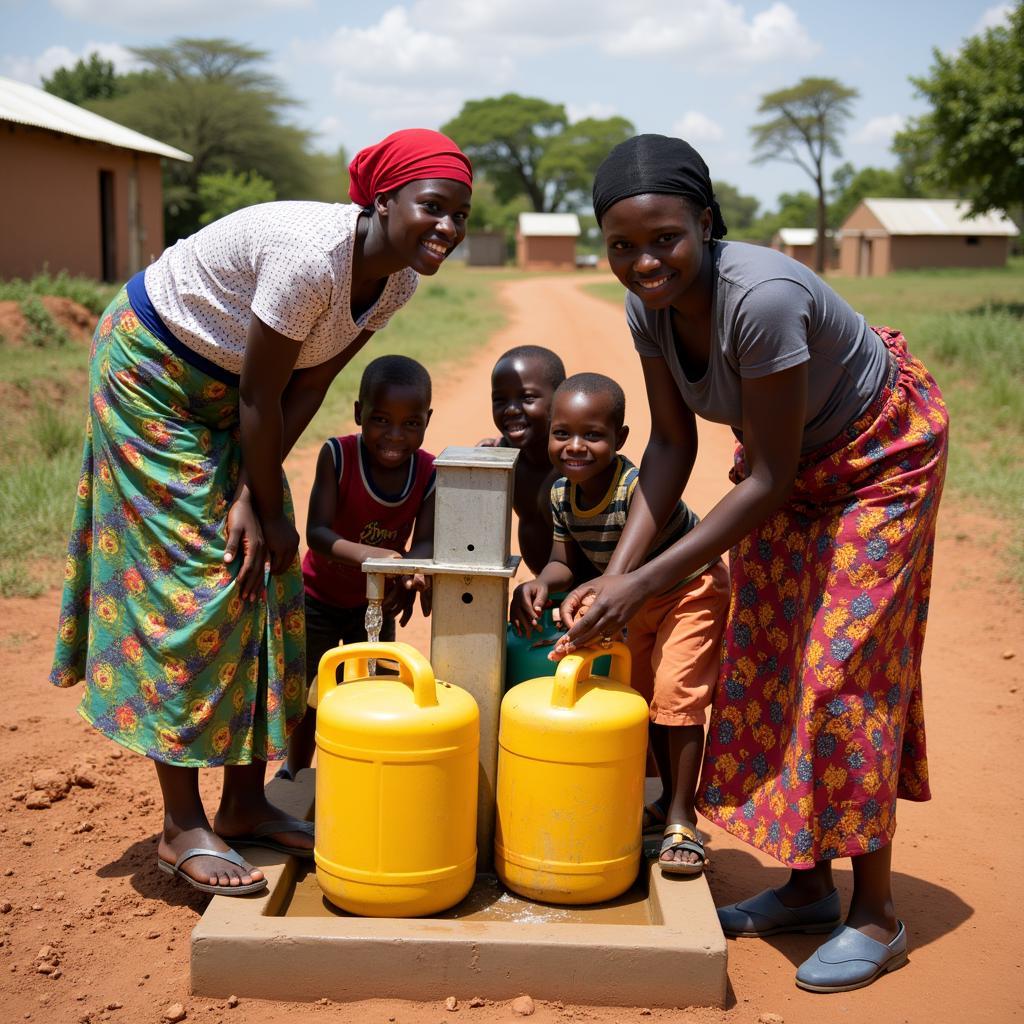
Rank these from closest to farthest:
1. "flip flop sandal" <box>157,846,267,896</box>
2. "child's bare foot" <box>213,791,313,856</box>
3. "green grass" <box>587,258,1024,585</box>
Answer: "flip flop sandal" <box>157,846,267,896</box> < "child's bare foot" <box>213,791,313,856</box> < "green grass" <box>587,258,1024,585</box>

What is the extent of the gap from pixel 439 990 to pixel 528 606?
891 mm

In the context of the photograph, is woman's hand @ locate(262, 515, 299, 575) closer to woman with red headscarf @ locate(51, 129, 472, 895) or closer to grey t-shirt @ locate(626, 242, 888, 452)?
woman with red headscarf @ locate(51, 129, 472, 895)

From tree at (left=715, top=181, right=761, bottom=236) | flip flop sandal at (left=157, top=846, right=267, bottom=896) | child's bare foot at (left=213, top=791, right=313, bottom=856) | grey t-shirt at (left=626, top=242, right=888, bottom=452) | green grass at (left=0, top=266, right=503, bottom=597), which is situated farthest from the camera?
tree at (left=715, top=181, right=761, bottom=236)

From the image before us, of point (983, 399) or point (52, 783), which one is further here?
point (983, 399)

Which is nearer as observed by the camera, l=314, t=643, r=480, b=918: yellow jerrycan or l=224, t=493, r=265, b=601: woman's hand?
l=314, t=643, r=480, b=918: yellow jerrycan

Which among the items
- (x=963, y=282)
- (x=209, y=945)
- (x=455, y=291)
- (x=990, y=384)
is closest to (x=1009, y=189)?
(x=990, y=384)

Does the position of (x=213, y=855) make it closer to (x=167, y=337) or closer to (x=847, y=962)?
(x=167, y=337)

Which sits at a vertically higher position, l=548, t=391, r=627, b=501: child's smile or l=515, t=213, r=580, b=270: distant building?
l=515, t=213, r=580, b=270: distant building

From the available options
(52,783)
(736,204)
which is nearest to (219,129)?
(52,783)

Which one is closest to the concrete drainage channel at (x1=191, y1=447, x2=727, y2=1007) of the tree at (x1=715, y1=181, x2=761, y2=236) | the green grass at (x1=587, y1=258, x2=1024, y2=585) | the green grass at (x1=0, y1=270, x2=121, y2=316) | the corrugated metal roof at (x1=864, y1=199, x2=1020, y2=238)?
the green grass at (x1=587, y1=258, x2=1024, y2=585)

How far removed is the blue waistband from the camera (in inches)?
108

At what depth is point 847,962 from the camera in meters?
2.64

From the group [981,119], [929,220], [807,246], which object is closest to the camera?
[981,119]

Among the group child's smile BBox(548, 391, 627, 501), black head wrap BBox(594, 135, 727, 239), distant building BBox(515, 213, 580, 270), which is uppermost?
distant building BBox(515, 213, 580, 270)
